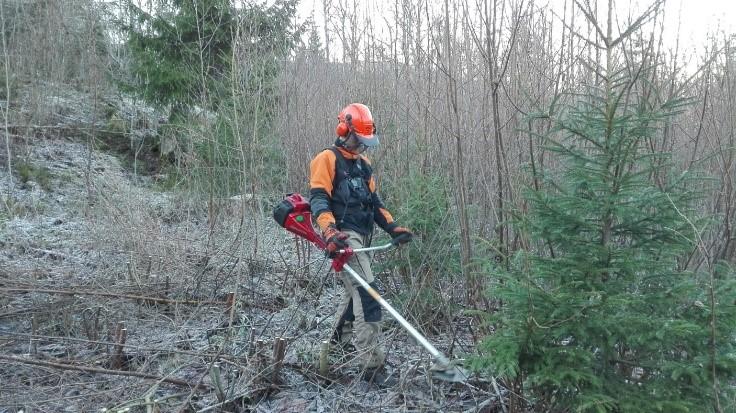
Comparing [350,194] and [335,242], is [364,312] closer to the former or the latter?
[335,242]

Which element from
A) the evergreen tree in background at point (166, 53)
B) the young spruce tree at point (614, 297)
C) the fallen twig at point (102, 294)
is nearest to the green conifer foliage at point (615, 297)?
the young spruce tree at point (614, 297)

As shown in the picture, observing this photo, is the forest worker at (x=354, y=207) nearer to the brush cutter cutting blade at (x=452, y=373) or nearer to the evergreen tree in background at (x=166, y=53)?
the brush cutter cutting blade at (x=452, y=373)

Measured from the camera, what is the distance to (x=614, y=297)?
275 centimetres

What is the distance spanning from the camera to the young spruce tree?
2787mm

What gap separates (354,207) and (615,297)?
226 centimetres

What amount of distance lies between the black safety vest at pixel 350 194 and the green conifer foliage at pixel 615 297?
5.61 feet

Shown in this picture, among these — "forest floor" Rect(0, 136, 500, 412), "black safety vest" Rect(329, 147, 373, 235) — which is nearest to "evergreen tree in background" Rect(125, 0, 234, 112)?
"forest floor" Rect(0, 136, 500, 412)

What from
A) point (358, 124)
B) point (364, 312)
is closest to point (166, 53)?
point (358, 124)

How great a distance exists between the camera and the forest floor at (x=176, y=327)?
13.8 ft

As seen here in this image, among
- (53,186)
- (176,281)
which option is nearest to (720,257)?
(176,281)

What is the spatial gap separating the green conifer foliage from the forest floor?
1087mm

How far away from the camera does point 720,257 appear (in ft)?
13.3

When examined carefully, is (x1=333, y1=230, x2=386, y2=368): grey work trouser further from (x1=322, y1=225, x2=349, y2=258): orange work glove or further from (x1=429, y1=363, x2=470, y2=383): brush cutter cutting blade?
(x1=429, y1=363, x2=470, y2=383): brush cutter cutting blade

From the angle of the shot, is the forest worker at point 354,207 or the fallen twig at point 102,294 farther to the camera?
the fallen twig at point 102,294
